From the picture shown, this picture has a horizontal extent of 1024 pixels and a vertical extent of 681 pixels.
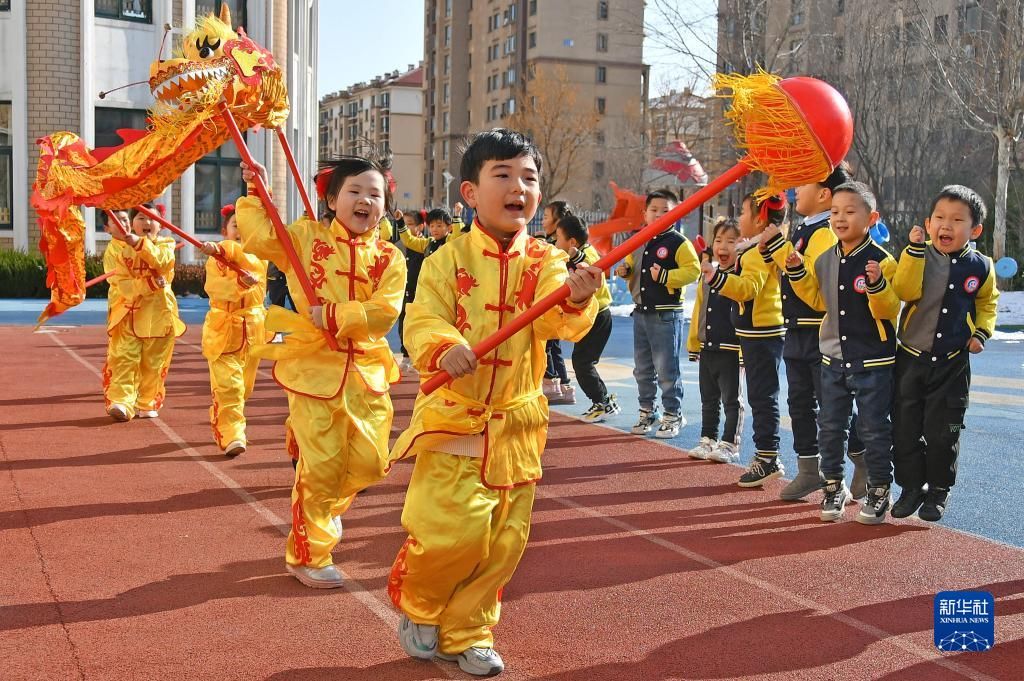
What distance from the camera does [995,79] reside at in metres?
23.0

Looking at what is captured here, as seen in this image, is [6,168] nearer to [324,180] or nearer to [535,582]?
[324,180]

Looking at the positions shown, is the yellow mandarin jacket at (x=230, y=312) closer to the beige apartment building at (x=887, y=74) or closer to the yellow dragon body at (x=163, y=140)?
the yellow dragon body at (x=163, y=140)

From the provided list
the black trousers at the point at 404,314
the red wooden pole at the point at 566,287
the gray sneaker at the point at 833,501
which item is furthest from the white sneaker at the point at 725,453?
the red wooden pole at the point at 566,287

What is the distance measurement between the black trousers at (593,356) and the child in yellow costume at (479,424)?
5.76 m

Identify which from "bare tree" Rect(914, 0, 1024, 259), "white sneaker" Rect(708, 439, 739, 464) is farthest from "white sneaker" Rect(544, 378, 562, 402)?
"bare tree" Rect(914, 0, 1024, 259)

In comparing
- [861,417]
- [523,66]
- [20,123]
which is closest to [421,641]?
[861,417]

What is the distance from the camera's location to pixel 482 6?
270 feet

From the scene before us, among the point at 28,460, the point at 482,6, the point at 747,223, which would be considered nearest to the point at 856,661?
the point at 747,223

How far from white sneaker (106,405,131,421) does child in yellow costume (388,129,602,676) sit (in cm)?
609

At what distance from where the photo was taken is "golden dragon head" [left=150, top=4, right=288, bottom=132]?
5.69 meters

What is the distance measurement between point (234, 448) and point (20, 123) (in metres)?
19.5

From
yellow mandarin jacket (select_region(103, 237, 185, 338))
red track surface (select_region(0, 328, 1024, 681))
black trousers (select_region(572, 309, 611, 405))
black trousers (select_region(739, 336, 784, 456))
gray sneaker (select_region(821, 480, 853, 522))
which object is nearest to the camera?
red track surface (select_region(0, 328, 1024, 681))

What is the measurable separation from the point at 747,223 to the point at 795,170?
3.49 m

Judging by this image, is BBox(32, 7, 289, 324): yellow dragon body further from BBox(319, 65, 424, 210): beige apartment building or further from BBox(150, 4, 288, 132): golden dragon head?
BBox(319, 65, 424, 210): beige apartment building
